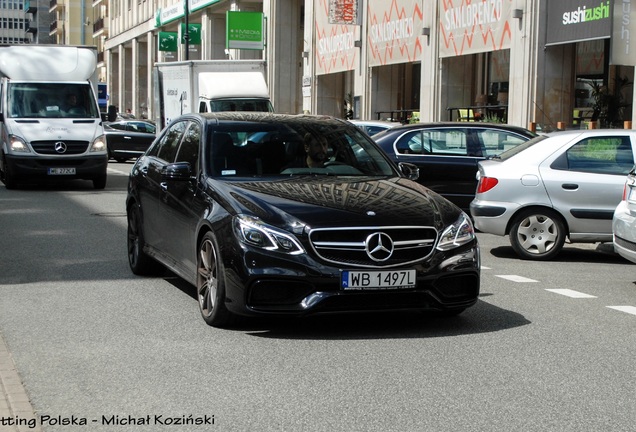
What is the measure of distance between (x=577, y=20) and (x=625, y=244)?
17489 millimetres

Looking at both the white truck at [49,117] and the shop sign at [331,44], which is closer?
the white truck at [49,117]

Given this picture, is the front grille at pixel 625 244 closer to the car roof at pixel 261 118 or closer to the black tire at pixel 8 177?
the car roof at pixel 261 118

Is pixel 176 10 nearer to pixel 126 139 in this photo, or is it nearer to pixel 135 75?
pixel 135 75

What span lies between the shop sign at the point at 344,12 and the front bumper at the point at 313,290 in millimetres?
32556

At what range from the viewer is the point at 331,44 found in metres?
43.7

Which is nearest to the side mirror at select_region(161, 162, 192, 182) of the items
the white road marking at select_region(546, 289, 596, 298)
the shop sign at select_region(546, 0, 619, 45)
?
the white road marking at select_region(546, 289, 596, 298)

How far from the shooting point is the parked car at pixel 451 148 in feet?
51.9

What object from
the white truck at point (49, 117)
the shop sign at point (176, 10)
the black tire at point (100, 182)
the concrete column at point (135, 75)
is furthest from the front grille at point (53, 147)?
the concrete column at point (135, 75)

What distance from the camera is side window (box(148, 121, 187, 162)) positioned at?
9.65 m

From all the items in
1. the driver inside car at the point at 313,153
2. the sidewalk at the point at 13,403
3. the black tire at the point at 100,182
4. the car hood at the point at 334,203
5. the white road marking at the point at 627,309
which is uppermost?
the driver inside car at the point at 313,153

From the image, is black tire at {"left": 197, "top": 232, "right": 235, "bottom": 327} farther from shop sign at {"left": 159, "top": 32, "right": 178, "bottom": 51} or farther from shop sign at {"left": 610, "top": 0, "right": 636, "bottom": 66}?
shop sign at {"left": 159, "top": 32, "right": 178, "bottom": 51}

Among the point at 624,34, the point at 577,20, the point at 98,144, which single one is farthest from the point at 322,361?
the point at 577,20

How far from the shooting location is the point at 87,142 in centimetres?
2288

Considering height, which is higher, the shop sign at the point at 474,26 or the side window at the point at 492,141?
the shop sign at the point at 474,26
